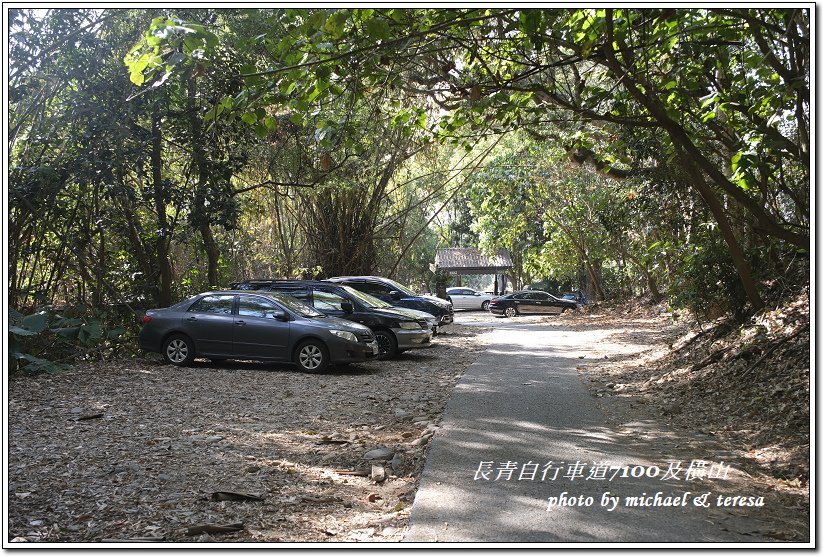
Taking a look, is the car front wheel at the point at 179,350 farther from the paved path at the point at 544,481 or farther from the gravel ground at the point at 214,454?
the paved path at the point at 544,481

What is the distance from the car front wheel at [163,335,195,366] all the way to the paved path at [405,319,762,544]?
5.48 m

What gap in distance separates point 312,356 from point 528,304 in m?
24.3

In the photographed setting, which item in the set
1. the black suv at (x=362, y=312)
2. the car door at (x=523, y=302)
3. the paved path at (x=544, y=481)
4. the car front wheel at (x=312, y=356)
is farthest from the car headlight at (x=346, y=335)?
the car door at (x=523, y=302)

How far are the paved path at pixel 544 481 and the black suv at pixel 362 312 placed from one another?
500 centimetres

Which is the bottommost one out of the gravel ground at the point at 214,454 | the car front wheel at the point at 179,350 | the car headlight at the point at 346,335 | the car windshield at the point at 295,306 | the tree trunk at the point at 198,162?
the gravel ground at the point at 214,454

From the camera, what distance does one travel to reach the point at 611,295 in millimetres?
38281

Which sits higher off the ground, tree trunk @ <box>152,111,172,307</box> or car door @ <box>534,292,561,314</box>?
tree trunk @ <box>152,111,172,307</box>

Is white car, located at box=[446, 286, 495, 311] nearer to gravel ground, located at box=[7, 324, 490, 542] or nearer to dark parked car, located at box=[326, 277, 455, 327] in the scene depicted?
dark parked car, located at box=[326, 277, 455, 327]

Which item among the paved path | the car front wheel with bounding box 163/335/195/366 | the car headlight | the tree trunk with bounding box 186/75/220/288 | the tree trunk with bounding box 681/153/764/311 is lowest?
the paved path

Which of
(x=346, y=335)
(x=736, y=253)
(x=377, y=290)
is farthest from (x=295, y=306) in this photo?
(x=736, y=253)

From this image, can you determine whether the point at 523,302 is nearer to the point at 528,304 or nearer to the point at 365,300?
the point at 528,304

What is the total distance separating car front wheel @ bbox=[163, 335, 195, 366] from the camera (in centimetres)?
1370

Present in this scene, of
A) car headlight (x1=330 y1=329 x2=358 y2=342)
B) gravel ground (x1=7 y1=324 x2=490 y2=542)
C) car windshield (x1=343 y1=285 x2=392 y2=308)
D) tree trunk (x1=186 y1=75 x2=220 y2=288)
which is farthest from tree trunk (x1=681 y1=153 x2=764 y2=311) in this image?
tree trunk (x1=186 y1=75 x2=220 y2=288)

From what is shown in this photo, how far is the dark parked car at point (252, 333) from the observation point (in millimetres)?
13234
